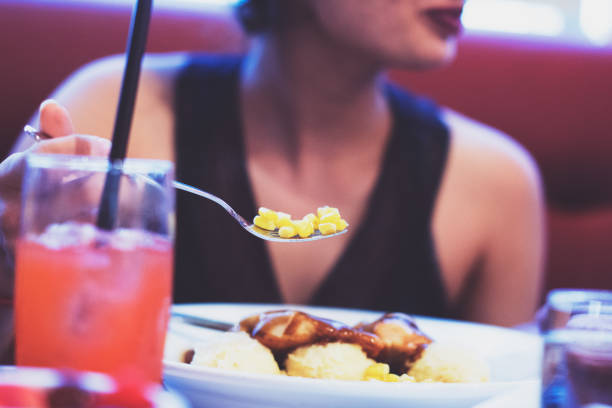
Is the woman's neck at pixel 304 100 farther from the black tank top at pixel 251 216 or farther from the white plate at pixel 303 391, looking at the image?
the white plate at pixel 303 391

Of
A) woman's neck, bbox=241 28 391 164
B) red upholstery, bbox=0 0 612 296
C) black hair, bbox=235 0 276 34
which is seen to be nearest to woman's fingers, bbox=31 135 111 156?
woman's neck, bbox=241 28 391 164

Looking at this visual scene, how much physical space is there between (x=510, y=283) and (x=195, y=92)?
873mm

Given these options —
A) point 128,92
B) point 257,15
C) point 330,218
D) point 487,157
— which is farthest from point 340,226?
point 487,157

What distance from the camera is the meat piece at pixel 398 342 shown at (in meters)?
0.63

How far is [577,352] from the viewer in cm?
42

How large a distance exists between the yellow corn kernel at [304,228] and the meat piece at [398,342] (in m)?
0.12

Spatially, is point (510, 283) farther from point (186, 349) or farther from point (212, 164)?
point (186, 349)

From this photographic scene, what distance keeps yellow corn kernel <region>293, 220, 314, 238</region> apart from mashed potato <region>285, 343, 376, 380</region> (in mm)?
98

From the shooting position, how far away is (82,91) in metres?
1.46

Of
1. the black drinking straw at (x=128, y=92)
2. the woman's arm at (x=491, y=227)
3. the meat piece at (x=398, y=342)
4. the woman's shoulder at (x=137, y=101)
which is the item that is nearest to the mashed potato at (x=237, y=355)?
the meat piece at (x=398, y=342)

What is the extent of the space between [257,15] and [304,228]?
109cm

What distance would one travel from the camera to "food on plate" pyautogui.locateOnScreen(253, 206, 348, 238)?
0.59m

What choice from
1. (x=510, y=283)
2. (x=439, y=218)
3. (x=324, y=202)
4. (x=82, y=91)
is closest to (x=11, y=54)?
(x=82, y=91)

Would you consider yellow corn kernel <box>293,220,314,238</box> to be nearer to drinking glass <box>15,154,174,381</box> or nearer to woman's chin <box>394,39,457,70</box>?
drinking glass <box>15,154,174,381</box>
